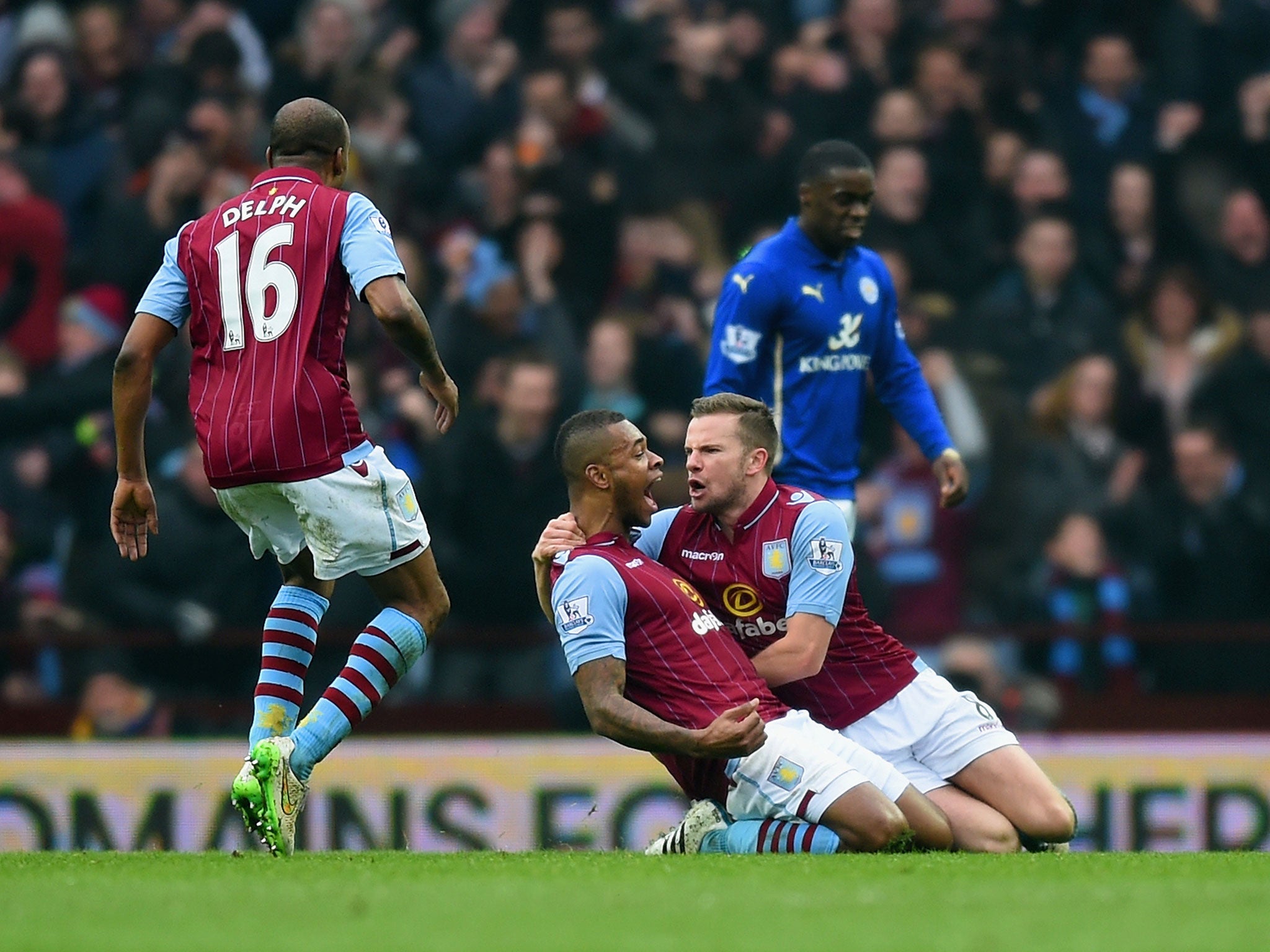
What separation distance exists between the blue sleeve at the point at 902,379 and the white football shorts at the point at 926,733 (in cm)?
120

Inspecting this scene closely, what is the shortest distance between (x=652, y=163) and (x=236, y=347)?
5815 mm

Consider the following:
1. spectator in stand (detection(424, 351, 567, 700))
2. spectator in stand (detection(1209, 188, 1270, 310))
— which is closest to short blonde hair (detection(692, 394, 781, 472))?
spectator in stand (detection(424, 351, 567, 700))

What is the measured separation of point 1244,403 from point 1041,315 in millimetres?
1154

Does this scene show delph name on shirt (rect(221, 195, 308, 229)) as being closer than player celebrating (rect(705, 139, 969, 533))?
Yes

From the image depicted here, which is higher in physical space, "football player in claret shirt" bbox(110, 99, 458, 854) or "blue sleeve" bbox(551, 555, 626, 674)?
"football player in claret shirt" bbox(110, 99, 458, 854)

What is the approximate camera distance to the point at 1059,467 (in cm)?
981

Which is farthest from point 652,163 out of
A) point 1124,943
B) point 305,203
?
point 1124,943

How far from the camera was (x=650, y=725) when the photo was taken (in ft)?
17.7

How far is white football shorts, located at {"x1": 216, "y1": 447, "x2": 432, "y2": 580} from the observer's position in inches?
216

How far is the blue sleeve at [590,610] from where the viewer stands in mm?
5520

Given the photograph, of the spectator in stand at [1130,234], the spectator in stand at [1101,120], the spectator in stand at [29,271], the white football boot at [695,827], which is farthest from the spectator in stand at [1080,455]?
the spectator in stand at [29,271]

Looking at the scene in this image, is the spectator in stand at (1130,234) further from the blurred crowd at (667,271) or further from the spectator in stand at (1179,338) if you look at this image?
the spectator in stand at (1179,338)

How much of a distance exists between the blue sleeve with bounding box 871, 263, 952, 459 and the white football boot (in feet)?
6.22

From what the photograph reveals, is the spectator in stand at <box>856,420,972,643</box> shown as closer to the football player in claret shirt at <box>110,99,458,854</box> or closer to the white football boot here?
the white football boot
